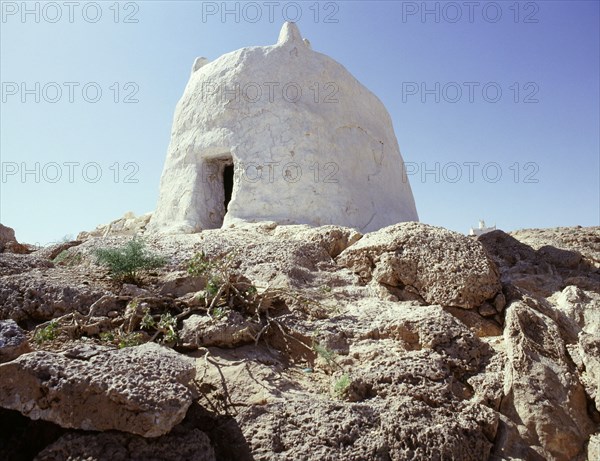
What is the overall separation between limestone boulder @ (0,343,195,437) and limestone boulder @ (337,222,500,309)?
6.07 ft

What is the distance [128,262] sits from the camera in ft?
11.8

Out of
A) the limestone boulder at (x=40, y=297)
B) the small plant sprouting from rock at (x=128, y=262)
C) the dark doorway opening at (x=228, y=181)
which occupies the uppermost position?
the dark doorway opening at (x=228, y=181)

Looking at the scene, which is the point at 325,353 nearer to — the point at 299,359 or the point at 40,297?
the point at 299,359

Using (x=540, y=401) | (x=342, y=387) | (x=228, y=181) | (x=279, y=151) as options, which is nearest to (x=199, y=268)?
(x=342, y=387)

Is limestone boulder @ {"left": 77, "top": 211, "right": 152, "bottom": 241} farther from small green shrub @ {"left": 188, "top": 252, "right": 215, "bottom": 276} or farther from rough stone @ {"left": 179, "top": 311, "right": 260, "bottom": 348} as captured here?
rough stone @ {"left": 179, "top": 311, "right": 260, "bottom": 348}

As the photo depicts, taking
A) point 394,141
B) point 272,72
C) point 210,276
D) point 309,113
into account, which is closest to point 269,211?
point 309,113

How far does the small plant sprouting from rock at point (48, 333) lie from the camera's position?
274 centimetres

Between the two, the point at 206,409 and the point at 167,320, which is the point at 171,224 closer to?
the point at 167,320

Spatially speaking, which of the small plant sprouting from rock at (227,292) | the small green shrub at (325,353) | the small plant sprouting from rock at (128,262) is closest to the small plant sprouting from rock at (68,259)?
the small plant sprouting from rock at (128,262)

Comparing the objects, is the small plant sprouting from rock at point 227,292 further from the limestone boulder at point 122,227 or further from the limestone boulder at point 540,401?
the limestone boulder at point 122,227

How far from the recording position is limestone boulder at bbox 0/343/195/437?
2055 millimetres

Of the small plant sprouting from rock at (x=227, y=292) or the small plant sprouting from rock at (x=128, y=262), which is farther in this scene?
the small plant sprouting from rock at (x=128, y=262)

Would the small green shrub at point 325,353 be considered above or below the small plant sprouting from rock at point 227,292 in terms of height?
below

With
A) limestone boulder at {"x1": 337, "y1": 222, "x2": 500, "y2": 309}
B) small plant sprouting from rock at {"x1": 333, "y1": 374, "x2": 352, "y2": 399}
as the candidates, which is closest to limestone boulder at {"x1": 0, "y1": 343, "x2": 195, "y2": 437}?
small plant sprouting from rock at {"x1": 333, "y1": 374, "x2": 352, "y2": 399}
